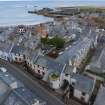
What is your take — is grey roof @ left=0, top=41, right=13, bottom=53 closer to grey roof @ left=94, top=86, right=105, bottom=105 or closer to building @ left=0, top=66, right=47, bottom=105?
building @ left=0, top=66, right=47, bottom=105

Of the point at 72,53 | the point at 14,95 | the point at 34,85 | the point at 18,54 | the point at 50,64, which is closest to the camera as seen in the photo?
the point at 14,95

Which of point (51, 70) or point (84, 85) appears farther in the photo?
point (51, 70)

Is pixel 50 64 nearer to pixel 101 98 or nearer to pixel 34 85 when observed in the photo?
pixel 34 85

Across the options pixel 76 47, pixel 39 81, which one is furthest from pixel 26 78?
pixel 76 47

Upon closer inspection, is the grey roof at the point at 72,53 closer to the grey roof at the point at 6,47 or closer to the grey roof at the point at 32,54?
the grey roof at the point at 32,54

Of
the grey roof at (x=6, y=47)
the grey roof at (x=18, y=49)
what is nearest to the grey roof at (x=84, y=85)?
the grey roof at (x=18, y=49)

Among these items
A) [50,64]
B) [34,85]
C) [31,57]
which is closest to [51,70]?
[50,64]

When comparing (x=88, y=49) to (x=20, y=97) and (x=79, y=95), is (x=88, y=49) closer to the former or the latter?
(x=79, y=95)
